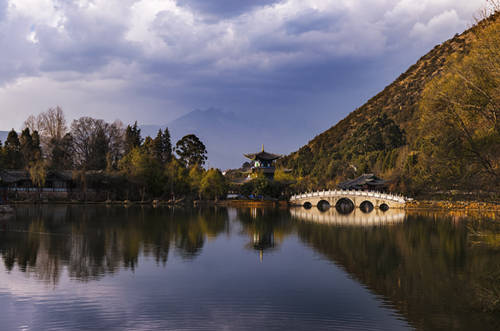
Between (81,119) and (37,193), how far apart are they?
1705 centimetres

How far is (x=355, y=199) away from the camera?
52.6 metres

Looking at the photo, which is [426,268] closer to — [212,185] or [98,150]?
[212,185]

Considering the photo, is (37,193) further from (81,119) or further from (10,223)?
(10,223)

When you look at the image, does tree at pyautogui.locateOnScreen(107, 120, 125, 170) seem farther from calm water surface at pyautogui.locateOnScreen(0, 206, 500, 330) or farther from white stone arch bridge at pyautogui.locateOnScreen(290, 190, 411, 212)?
calm water surface at pyautogui.locateOnScreen(0, 206, 500, 330)

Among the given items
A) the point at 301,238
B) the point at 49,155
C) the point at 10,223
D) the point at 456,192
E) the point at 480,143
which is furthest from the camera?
the point at 49,155

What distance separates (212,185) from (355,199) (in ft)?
53.9

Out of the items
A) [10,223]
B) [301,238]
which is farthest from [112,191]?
[301,238]

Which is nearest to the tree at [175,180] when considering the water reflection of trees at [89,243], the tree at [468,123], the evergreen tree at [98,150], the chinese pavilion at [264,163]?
the evergreen tree at [98,150]

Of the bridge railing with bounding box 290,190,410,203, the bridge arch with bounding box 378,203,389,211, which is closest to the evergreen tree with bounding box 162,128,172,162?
the bridge railing with bounding box 290,190,410,203

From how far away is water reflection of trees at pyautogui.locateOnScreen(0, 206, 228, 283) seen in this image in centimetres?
1531

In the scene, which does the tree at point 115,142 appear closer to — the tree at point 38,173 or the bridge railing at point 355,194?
the tree at point 38,173

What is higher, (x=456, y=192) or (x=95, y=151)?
(x=95, y=151)

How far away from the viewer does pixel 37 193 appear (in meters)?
51.5

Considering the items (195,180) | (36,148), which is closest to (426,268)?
(195,180)
